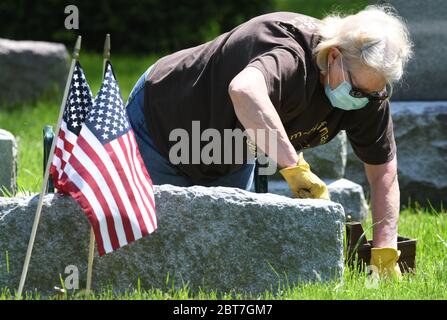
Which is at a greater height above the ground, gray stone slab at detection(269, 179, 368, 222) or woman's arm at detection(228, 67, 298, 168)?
woman's arm at detection(228, 67, 298, 168)

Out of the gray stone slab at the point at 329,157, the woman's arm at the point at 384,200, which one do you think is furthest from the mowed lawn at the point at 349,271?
the gray stone slab at the point at 329,157

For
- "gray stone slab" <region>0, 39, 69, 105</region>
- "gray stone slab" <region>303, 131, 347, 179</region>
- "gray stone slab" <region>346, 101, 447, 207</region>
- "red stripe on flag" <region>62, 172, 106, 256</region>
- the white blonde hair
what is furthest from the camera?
"gray stone slab" <region>0, 39, 69, 105</region>

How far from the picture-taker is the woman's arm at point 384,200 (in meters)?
4.43

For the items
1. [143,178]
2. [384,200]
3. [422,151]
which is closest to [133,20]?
[422,151]

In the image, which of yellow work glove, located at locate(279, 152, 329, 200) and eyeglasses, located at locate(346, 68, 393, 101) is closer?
yellow work glove, located at locate(279, 152, 329, 200)

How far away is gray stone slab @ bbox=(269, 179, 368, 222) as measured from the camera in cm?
582

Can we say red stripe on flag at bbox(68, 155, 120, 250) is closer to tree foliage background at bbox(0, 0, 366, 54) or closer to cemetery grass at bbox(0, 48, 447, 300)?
cemetery grass at bbox(0, 48, 447, 300)

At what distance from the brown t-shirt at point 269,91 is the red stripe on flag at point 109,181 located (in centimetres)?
56

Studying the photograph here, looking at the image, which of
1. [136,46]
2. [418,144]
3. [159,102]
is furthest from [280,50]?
[136,46]

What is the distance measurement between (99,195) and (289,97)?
88 centimetres

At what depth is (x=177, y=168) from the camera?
441 centimetres

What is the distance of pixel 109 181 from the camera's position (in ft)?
12.3

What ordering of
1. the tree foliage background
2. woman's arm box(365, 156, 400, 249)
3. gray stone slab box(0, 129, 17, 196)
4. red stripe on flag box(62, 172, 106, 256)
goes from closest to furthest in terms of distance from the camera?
red stripe on flag box(62, 172, 106, 256), woman's arm box(365, 156, 400, 249), gray stone slab box(0, 129, 17, 196), the tree foliage background

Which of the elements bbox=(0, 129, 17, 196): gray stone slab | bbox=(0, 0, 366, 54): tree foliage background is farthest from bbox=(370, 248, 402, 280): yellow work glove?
bbox=(0, 0, 366, 54): tree foliage background
